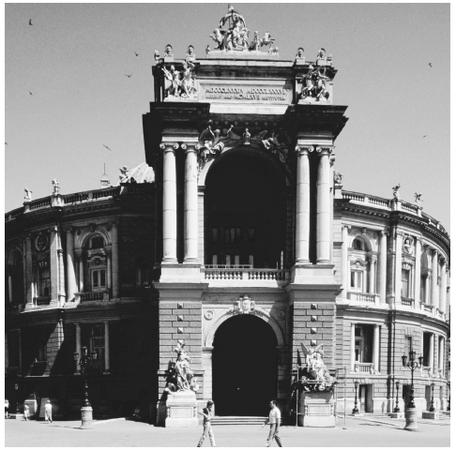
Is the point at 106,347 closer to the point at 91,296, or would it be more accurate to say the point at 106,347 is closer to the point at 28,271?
the point at 91,296

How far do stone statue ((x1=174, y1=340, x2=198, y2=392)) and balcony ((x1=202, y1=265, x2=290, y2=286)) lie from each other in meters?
4.36

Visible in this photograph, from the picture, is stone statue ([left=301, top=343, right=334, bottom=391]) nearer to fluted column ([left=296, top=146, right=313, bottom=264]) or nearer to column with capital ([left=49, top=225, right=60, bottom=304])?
fluted column ([left=296, top=146, right=313, bottom=264])

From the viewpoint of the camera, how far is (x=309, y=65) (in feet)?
171

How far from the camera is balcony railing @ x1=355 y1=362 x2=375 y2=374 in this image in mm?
63094

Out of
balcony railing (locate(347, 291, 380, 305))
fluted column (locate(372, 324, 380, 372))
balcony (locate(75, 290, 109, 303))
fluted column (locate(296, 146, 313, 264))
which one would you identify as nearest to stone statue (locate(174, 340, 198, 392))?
fluted column (locate(296, 146, 313, 264))

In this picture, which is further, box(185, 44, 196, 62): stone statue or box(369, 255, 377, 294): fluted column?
box(369, 255, 377, 294): fluted column

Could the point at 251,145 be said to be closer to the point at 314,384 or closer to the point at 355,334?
the point at 314,384

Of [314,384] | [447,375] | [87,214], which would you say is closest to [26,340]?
[87,214]

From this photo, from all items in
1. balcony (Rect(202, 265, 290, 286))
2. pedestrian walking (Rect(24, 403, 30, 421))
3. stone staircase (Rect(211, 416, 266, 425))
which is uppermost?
balcony (Rect(202, 265, 290, 286))

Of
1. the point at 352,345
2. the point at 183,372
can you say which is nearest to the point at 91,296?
the point at 183,372

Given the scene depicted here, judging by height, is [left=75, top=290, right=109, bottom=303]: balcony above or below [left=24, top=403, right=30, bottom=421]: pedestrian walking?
above

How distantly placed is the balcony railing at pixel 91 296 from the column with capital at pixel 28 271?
4.09 meters

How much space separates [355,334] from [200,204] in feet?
59.9

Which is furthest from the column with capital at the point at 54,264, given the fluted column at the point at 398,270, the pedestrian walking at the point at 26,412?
the fluted column at the point at 398,270
